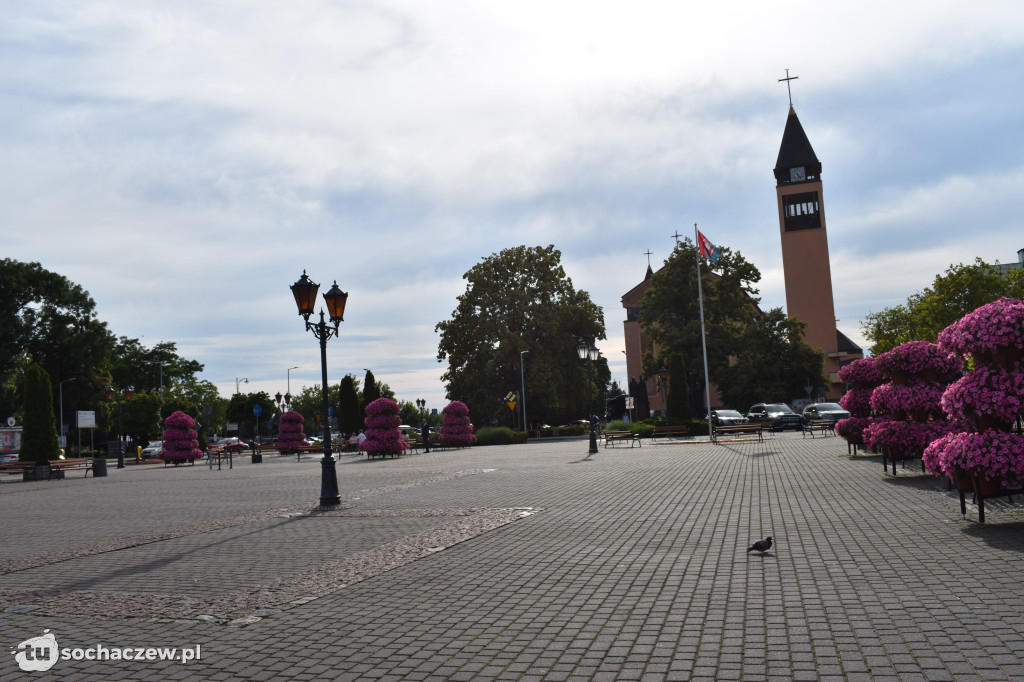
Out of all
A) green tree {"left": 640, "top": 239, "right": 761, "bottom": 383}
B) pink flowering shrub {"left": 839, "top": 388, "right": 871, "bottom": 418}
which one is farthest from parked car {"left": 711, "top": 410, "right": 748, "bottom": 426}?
pink flowering shrub {"left": 839, "top": 388, "right": 871, "bottom": 418}

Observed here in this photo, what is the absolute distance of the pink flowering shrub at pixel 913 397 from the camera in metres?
14.9

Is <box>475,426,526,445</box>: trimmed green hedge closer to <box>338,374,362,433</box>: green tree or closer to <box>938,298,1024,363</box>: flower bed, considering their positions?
<box>338,374,362,433</box>: green tree

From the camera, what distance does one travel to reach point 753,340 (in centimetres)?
5612

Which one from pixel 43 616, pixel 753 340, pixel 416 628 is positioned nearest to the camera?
pixel 416 628

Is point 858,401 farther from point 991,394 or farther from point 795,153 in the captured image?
point 795,153

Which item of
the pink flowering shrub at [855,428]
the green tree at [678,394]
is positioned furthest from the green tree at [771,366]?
the pink flowering shrub at [855,428]

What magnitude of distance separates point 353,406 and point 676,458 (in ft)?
118

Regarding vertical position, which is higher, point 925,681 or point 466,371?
point 466,371

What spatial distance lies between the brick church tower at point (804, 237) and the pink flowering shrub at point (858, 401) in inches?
2304

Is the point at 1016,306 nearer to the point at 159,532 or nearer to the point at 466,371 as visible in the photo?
the point at 159,532

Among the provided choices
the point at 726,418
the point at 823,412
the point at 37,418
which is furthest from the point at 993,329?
the point at 726,418

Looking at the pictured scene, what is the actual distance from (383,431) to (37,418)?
14.3 meters

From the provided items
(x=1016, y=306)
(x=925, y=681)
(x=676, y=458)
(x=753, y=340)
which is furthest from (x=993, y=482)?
(x=753, y=340)

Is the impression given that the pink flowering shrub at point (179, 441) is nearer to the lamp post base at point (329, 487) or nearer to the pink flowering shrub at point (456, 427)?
the pink flowering shrub at point (456, 427)
